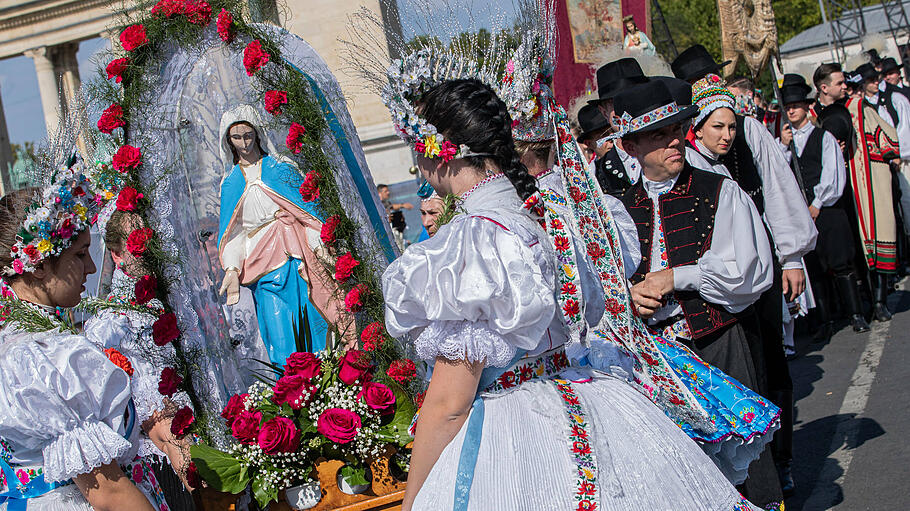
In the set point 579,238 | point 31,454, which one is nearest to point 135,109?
point 31,454

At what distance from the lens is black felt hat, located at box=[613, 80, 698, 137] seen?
12.5ft

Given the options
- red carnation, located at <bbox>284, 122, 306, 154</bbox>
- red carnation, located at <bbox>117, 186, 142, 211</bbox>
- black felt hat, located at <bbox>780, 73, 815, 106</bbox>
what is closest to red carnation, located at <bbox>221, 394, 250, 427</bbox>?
red carnation, located at <bbox>117, 186, 142, 211</bbox>

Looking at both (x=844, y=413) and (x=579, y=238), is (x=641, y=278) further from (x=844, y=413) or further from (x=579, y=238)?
(x=844, y=413)

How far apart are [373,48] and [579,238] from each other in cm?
98

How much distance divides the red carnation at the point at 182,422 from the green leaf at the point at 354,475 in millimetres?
759

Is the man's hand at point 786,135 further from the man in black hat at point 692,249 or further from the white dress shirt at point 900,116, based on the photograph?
the man in black hat at point 692,249

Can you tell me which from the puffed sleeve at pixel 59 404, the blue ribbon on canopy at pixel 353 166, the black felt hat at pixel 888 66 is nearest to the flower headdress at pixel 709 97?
the blue ribbon on canopy at pixel 353 166

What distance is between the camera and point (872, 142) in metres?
9.40

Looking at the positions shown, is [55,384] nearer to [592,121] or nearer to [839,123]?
[592,121]

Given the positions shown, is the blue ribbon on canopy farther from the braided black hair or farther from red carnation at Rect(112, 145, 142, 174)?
the braided black hair

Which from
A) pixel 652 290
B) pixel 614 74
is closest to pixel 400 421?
pixel 652 290

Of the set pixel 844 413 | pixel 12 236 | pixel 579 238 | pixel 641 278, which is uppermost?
pixel 12 236

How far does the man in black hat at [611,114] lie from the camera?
5.14m

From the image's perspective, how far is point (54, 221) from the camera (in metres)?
2.75
